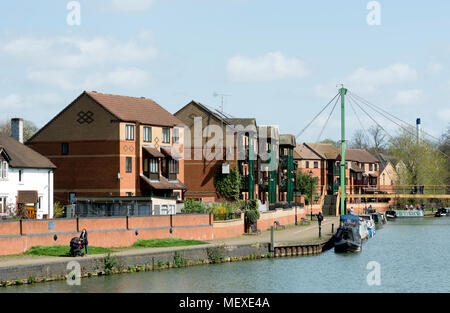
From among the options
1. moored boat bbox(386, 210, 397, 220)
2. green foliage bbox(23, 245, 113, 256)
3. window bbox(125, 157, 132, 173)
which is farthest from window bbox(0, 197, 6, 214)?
moored boat bbox(386, 210, 397, 220)

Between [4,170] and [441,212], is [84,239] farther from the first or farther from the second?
[441,212]

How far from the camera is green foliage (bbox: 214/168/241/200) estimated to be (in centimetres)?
8812

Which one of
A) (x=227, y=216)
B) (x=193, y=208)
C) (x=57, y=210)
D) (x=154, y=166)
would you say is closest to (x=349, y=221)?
(x=227, y=216)

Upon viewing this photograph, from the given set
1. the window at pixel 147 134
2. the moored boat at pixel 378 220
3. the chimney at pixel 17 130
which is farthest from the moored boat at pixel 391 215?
the chimney at pixel 17 130

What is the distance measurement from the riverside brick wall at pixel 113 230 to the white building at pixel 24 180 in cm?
958

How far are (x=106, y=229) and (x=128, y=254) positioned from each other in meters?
5.74

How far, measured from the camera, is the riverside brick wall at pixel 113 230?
48.5 metres

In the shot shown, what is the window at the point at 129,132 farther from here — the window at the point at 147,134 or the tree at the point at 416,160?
the tree at the point at 416,160

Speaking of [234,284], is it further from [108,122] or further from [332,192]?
[332,192]

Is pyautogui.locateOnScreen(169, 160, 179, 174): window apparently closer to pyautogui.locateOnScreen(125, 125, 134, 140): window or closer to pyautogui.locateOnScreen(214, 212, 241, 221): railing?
pyautogui.locateOnScreen(125, 125, 134, 140): window

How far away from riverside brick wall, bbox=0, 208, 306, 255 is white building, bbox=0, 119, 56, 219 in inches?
377
